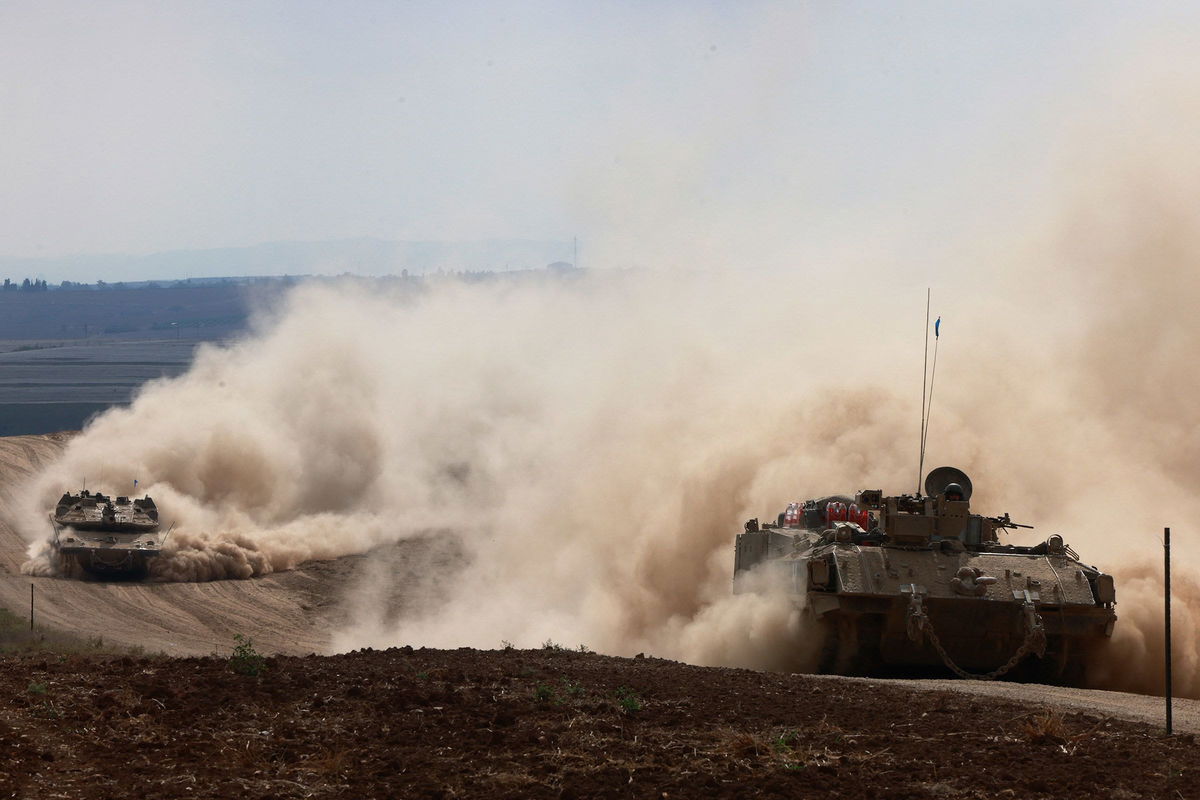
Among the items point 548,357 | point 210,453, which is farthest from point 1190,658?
point 548,357

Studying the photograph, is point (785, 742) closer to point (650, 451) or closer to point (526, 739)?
point (526, 739)

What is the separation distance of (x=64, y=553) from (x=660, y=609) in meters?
15.9

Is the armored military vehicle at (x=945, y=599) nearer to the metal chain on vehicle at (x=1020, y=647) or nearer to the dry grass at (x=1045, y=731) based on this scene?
the metal chain on vehicle at (x=1020, y=647)

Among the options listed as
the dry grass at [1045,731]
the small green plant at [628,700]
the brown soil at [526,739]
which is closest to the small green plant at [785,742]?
the brown soil at [526,739]

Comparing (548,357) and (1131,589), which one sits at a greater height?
(548,357)

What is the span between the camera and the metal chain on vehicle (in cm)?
1831

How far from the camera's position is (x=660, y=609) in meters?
28.0

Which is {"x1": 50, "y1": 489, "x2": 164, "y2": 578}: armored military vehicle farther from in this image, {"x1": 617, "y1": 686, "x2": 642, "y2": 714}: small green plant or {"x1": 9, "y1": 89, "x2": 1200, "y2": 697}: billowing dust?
{"x1": 617, "y1": 686, "x2": 642, "y2": 714}: small green plant

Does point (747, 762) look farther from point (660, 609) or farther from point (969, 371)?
point (969, 371)

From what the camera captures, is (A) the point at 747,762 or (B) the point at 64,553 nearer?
(A) the point at 747,762

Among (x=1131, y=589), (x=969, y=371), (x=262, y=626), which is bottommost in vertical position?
(x=262, y=626)

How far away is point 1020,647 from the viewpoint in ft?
61.1

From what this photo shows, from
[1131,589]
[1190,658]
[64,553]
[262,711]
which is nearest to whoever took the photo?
[262,711]

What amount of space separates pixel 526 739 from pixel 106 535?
92.3 ft
